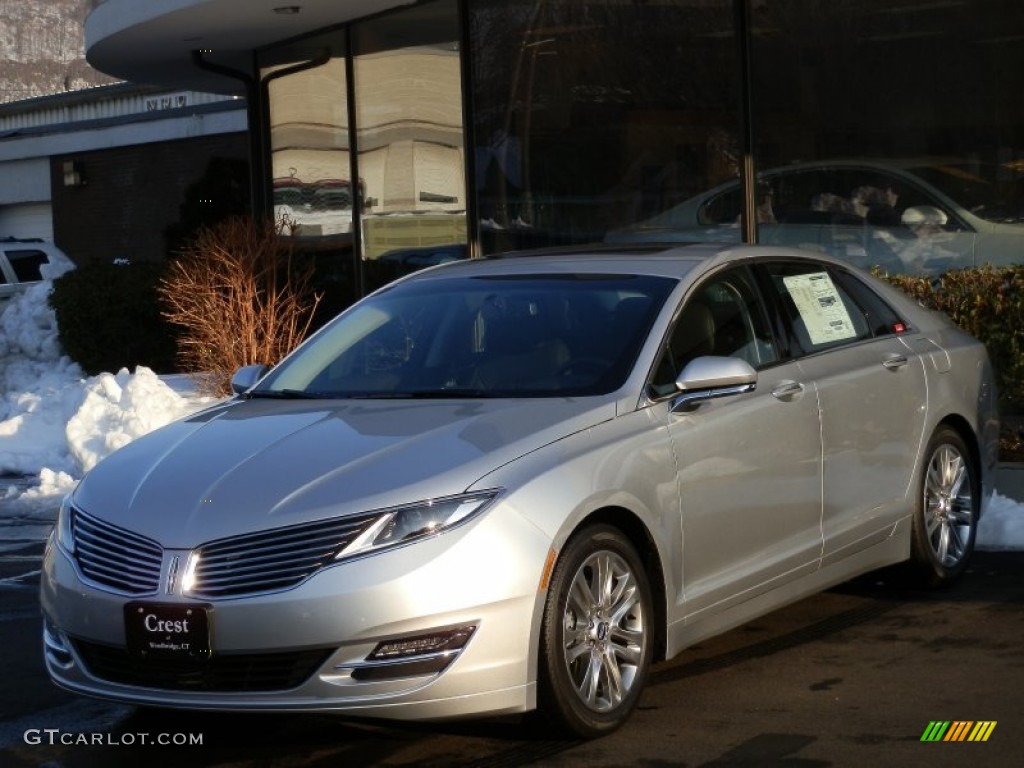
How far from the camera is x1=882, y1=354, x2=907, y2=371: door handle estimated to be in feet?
23.4

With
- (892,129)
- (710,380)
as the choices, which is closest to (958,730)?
(710,380)

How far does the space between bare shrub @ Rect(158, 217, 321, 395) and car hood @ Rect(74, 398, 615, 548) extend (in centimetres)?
777

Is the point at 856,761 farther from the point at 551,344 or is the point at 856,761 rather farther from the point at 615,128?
the point at 615,128

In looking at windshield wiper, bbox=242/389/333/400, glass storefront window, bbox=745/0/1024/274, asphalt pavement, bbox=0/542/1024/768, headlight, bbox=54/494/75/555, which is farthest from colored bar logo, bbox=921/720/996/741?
glass storefront window, bbox=745/0/1024/274

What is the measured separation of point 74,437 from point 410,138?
14.8ft

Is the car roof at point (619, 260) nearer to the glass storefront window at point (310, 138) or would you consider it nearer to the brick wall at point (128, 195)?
the glass storefront window at point (310, 138)

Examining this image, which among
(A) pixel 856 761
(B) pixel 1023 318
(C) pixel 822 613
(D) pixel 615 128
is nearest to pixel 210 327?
(D) pixel 615 128

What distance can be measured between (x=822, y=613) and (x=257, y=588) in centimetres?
298

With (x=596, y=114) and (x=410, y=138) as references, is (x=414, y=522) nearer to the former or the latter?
(x=596, y=114)

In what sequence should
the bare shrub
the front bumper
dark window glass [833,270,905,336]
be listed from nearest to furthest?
the front bumper
dark window glass [833,270,905,336]
the bare shrub

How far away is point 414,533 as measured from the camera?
5.06 metres

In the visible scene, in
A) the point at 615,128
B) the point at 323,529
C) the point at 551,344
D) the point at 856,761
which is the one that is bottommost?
the point at 856,761

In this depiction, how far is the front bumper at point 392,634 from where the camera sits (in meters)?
4.97

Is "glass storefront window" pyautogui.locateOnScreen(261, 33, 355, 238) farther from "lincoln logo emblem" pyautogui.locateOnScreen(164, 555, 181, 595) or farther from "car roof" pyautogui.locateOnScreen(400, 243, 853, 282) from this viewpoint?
"lincoln logo emblem" pyautogui.locateOnScreen(164, 555, 181, 595)
